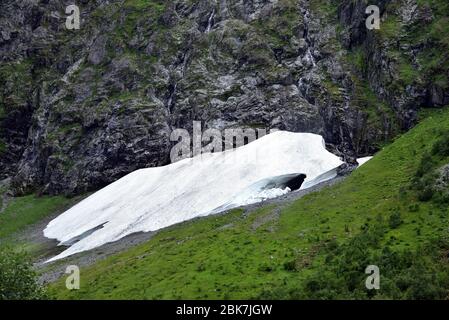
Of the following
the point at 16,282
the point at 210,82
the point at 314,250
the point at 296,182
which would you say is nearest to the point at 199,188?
the point at 296,182

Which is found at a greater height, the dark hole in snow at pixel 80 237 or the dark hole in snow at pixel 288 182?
the dark hole in snow at pixel 288 182

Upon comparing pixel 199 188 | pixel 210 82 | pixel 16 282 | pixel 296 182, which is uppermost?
pixel 210 82

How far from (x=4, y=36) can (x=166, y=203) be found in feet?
450

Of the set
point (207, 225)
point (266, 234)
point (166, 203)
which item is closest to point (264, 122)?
point (166, 203)

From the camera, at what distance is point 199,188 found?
92812 millimetres

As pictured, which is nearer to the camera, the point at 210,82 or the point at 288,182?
the point at 288,182

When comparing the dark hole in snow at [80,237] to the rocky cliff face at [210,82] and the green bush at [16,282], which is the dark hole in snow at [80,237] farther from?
the green bush at [16,282]

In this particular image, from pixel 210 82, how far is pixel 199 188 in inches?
1964

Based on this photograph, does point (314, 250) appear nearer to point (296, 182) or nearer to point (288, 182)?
point (288, 182)

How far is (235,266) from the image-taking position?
47781 millimetres

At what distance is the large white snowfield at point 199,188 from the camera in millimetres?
85000

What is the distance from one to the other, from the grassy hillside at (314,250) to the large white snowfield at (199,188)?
11208mm

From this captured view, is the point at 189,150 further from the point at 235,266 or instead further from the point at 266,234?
the point at 235,266

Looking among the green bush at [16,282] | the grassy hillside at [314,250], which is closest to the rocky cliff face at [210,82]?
the grassy hillside at [314,250]
